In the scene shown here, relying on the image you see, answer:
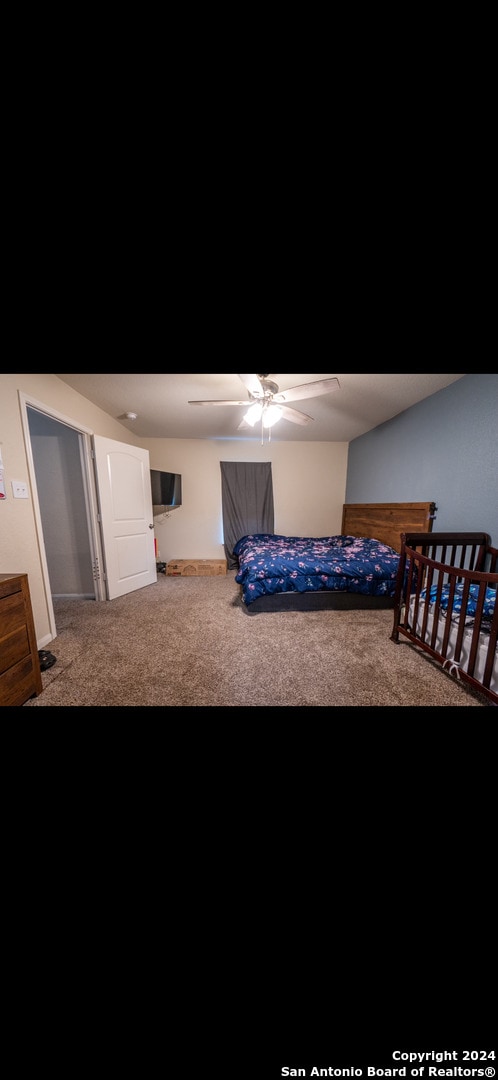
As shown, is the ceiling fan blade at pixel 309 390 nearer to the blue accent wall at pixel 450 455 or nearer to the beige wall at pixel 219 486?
the blue accent wall at pixel 450 455

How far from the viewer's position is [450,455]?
2459 mm

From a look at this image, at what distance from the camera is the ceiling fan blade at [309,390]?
6.93 ft

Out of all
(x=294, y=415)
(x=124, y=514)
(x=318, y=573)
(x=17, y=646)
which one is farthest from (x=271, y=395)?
(x=17, y=646)

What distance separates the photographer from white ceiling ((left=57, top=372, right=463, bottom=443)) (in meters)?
2.37

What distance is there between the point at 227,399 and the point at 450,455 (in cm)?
213

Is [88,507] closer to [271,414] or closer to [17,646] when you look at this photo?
[17,646]

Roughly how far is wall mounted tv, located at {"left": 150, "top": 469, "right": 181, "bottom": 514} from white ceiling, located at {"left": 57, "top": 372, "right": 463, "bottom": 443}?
601mm

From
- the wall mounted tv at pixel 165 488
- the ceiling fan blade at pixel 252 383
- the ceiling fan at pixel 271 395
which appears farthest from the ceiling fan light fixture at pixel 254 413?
the wall mounted tv at pixel 165 488
